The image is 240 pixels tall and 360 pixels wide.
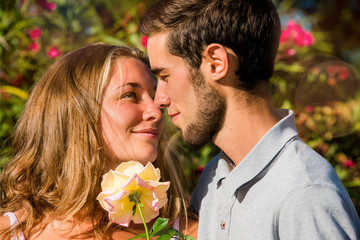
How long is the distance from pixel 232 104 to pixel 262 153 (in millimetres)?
251

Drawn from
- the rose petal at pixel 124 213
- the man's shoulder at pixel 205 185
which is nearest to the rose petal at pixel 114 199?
the rose petal at pixel 124 213

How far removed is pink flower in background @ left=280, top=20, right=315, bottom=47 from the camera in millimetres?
3086

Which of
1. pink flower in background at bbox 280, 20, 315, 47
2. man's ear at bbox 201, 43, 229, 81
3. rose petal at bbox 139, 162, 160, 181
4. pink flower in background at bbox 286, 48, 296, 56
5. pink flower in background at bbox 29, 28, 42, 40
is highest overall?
man's ear at bbox 201, 43, 229, 81

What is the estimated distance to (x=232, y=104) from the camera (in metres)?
1.66

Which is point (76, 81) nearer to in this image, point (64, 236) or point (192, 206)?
point (64, 236)

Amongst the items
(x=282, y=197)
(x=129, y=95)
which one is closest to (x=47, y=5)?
(x=129, y=95)

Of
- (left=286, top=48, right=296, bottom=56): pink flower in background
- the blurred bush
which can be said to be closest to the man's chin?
the blurred bush

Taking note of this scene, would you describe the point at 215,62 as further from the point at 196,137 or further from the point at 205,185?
the point at 205,185

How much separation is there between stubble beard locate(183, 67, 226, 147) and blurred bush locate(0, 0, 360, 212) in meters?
1.07

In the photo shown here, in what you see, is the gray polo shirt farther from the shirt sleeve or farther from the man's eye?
the man's eye

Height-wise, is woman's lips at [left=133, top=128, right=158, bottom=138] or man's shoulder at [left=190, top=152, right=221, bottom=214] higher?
woman's lips at [left=133, top=128, right=158, bottom=138]

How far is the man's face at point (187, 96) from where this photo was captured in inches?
65.4

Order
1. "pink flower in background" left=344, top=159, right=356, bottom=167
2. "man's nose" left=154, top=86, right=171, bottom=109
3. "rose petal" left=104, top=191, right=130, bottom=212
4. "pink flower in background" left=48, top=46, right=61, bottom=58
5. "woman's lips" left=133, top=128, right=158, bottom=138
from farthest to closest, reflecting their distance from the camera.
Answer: "pink flower in background" left=48, top=46, right=61, bottom=58 < "pink flower in background" left=344, top=159, right=356, bottom=167 < "woman's lips" left=133, top=128, right=158, bottom=138 < "man's nose" left=154, top=86, right=171, bottom=109 < "rose petal" left=104, top=191, right=130, bottom=212

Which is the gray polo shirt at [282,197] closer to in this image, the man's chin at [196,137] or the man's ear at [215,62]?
the man's chin at [196,137]
